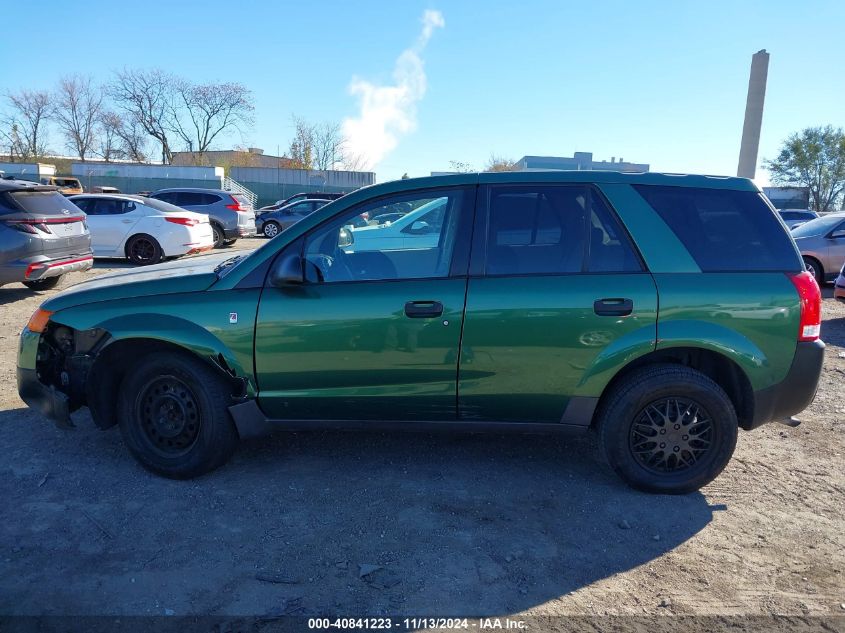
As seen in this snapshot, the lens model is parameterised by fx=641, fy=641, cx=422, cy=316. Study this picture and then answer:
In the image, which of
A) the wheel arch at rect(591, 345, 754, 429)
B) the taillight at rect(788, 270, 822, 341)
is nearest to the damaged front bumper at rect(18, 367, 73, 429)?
the wheel arch at rect(591, 345, 754, 429)

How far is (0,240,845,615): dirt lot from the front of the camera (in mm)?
2850

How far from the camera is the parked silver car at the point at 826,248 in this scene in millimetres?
11930

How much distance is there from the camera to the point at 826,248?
11969 mm

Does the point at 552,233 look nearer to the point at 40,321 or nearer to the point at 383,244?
the point at 383,244

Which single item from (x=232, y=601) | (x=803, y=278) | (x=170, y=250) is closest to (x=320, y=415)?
(x=232, y=601)

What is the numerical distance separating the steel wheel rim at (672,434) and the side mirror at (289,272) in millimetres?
2097

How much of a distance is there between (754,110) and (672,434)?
31134mm

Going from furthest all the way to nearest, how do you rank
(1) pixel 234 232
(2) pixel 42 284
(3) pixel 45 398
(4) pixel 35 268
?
(1) pixel 234 232 → (2) pixel 42 284 → (4) pixel 35 268 → (3) pixel 45 398

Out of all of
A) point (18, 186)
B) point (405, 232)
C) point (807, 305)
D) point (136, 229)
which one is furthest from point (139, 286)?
point (136, 229)

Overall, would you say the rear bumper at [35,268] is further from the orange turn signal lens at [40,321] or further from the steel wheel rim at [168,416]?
the steel wheel rim at [168,416]

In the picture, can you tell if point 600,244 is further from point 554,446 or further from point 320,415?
point 320,415

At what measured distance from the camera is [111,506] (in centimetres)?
359

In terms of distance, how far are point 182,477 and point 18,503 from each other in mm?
863

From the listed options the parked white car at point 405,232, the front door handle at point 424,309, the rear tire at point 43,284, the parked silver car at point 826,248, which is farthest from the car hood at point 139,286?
the parked silver car at point 826,248
